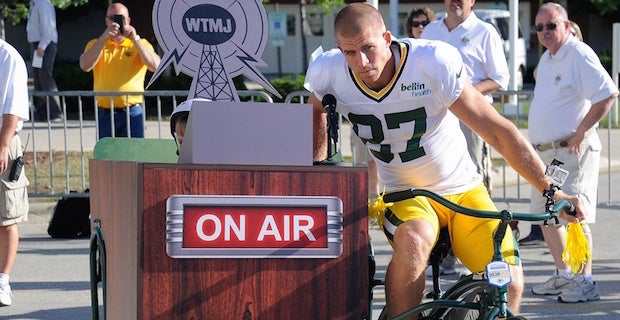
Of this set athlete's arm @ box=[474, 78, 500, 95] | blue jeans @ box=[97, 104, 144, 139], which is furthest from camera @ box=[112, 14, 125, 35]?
athlete's arm @ box=[474, 78, 500, 95]

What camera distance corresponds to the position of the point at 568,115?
26.1 ft

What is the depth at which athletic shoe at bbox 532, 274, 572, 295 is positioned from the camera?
25.5 feet

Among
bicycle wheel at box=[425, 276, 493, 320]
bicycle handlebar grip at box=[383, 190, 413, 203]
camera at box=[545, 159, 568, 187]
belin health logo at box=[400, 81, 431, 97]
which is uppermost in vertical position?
belin health logo at box=[400, 81, 431, 97]

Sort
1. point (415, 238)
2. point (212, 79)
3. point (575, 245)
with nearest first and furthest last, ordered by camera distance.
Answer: point (415, 238), point (575, 245), point (212, 79)

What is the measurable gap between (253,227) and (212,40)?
1773 millimetres

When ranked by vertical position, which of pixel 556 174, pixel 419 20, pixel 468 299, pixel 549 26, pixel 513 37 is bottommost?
pixel 468 299

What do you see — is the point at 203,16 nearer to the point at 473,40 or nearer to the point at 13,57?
the point at 13,57

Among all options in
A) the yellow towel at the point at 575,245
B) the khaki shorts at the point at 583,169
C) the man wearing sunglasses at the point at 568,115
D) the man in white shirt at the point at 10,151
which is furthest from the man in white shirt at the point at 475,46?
the yellow towel at the point at 575,245

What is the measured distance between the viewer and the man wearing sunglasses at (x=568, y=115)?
25.4 ft

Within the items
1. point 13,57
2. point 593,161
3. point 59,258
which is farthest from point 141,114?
point 593,161

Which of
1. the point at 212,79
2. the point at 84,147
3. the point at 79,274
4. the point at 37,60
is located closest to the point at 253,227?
the point at 212,79

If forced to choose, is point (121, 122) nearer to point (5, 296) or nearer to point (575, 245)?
point (5, 296)

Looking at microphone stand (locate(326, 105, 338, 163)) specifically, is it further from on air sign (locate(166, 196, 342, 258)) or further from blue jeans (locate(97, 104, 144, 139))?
blue jeans (locate(97, 104, 144, 139))

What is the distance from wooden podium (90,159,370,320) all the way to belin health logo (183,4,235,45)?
1.51m
